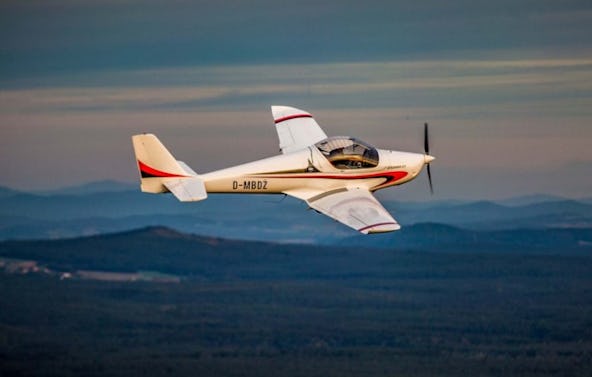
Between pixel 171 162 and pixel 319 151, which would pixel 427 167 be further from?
pixel 171 162

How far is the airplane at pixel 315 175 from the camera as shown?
79.9 metres

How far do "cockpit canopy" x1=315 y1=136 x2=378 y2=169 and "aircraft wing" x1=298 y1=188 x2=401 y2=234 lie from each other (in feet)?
4.72

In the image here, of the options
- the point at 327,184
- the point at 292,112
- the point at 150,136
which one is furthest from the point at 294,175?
the point at 292,112

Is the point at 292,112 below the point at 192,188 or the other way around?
the other way around

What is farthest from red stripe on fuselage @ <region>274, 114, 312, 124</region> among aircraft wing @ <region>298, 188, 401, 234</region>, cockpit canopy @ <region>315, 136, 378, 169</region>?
aircraft wing @ <region>298, 188, 401, 234</region>

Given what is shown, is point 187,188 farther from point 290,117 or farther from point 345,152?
point 290,117

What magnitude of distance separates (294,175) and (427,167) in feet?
29.7

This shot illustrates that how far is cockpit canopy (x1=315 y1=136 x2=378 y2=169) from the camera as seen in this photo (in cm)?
8312

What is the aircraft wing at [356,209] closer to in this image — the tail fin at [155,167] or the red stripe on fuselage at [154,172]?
the tail fin at [155,167]

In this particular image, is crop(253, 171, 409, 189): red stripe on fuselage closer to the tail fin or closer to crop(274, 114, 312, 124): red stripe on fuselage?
the tail fin

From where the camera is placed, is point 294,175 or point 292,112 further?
point 292,112

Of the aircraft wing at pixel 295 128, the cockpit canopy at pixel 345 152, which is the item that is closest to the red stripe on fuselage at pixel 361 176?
the cockpit canopy at pixel 345 152

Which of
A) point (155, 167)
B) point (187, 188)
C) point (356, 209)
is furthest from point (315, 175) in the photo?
point (155, 167)

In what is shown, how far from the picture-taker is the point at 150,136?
8094cm
